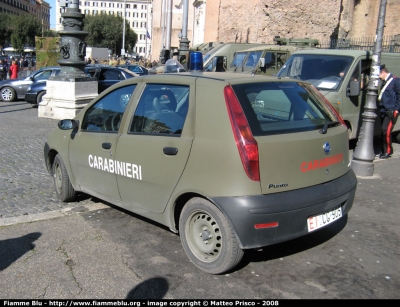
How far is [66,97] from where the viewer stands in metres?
13.1

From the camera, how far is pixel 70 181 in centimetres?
553

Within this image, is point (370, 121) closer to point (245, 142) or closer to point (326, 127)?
point (326, 127)

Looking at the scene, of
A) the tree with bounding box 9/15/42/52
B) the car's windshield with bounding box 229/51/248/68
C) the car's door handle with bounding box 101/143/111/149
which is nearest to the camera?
the car's door handle with bounding box 101/143/111/149

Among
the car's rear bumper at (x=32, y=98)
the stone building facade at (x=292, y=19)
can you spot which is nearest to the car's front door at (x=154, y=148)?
the car's rear bumper at (x=32, y=98)

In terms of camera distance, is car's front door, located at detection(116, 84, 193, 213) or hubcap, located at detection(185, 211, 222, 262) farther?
car's front door, located at detection(116, 84, 193, 213)

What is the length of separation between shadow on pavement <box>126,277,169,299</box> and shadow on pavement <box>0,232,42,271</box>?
1.27 meters

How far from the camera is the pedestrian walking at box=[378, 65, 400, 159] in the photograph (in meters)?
8.62

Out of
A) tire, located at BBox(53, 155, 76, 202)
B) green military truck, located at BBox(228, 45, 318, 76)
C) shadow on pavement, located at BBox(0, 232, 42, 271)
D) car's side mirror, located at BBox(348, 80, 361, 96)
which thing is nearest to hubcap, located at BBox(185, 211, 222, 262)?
shadow on pavement, located at BBox(0, 232, 42, 271)

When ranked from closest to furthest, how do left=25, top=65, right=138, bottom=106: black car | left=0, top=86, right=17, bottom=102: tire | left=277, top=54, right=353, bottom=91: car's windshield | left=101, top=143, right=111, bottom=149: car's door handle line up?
left=101, top=143, right=111, bottom=149: car's door handle, left=277, top=54, right=353, bottom=91: car's windshield, left=25, top=65, right=138, bottom=106: black car, left=0, top=86, right=17, bottom=102: tire

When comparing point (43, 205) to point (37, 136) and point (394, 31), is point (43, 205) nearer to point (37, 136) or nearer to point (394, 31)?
point (37, 136)

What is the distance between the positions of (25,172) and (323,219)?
5.13 metres

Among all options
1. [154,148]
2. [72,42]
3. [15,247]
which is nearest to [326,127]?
[154,148]

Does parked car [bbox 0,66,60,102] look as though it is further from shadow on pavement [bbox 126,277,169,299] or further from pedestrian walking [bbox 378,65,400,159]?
shadow on pavement [bbox 126,277,169,299]

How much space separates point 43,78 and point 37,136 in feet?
26.1
